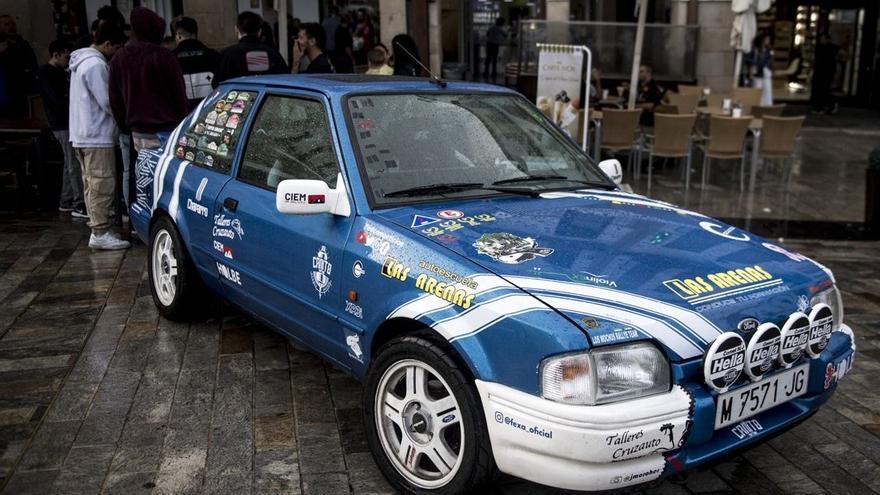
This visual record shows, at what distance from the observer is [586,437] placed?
112 inches

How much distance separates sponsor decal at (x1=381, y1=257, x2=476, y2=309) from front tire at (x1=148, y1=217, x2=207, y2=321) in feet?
7.28

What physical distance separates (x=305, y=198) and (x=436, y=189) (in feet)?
2.08

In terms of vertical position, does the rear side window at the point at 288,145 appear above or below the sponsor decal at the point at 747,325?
above

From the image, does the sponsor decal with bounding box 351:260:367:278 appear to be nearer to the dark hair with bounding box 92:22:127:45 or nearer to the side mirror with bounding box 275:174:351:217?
the side mirror with bounding box 275:174:351:217

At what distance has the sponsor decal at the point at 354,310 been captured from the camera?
3.69 m

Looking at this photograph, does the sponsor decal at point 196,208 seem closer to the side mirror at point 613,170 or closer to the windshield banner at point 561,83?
the side mirror at point 613,170

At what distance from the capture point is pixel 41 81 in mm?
8617

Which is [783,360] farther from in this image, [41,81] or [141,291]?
[41,81]

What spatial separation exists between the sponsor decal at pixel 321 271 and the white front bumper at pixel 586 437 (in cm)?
115

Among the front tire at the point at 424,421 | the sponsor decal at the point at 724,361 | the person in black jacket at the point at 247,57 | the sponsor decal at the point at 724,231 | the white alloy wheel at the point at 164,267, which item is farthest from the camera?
the person in black jacket at the point at 247,57

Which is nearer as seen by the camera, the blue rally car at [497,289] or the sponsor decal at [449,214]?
the blue rally car at [497,289]

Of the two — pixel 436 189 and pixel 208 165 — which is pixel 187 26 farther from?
pixel 436 189

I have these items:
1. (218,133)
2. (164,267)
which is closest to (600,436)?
(218,133)

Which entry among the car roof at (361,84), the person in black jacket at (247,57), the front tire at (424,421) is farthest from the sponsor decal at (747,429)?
the person in black jacket at (247,57)
